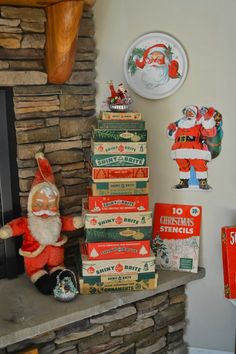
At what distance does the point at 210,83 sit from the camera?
180 centimetres

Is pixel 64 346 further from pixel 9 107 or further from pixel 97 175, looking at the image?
pixel 9 107

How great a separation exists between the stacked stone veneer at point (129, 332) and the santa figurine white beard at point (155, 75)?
0.92 metres

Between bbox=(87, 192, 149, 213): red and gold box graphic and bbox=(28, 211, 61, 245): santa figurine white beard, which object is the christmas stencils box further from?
bbox=(28, 211, 61, 245): santa figurine white beard

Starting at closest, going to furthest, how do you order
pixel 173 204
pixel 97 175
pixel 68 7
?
pixel 68 7
pixel 97 175
pixel 173 204

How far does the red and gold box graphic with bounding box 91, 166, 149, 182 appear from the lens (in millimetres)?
1615

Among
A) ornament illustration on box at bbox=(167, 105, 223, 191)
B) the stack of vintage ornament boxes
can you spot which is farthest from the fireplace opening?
ornament illustration on box at bbox=(167, 105, 223, 191)

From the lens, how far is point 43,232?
5.46 feet

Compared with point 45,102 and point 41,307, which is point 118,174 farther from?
point 41,307

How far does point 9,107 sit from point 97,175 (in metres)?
0.45

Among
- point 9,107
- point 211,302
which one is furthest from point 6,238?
point 211,302

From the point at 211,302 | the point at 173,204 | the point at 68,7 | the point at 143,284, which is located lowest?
the point at 211,302

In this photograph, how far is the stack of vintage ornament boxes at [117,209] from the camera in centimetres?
161

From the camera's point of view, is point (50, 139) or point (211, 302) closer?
point (50, 139)

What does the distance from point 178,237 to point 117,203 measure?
0.39 m
